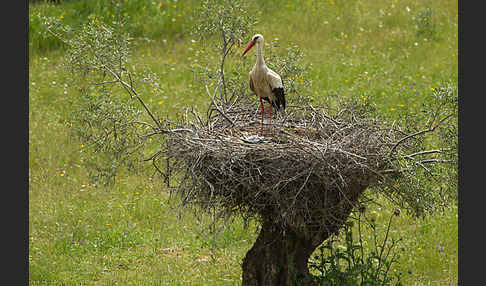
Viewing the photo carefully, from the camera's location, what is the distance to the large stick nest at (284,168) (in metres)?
5.47

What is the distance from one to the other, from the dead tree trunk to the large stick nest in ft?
0.51

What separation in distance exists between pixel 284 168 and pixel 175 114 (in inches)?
286

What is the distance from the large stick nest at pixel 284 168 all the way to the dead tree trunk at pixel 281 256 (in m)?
0.16

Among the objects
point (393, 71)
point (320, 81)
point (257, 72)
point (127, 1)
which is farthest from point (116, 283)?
point (127, 1)

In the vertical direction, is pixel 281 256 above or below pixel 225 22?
below

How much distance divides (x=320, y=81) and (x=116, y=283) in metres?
6.79

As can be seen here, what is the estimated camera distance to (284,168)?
5.46 meters

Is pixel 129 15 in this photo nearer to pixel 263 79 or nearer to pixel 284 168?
pixel 263 79

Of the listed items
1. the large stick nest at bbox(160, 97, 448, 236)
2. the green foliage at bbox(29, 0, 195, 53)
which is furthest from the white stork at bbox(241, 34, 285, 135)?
the green foliage at bbox(29, 0, 195, 53)

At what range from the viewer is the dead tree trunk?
6.31 meters

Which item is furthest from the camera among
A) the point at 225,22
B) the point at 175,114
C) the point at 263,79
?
the point at 175,114

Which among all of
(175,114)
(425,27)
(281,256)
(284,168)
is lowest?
(281,256)

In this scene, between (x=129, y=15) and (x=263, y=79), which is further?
(x=129, y=15)

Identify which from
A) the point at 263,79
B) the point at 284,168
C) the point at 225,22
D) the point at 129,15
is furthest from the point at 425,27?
the point at 284,168
